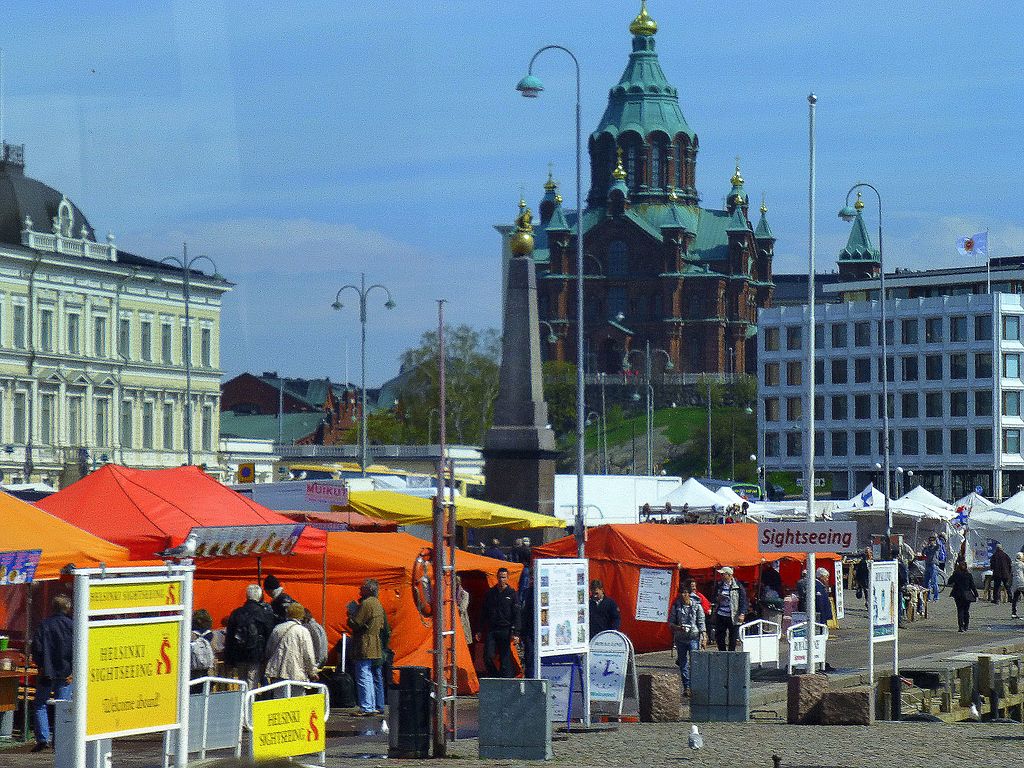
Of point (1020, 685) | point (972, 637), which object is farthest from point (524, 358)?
point (1020, 685)

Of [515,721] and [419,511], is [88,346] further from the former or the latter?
Result: [515,721]

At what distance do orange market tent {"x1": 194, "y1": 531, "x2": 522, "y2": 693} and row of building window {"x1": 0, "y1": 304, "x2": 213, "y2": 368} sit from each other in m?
66.4

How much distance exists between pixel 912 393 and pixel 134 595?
108619 mm

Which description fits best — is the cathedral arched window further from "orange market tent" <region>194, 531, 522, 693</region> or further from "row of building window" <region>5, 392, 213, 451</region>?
"orange market tent" <region>194, 531, 522, 693</region>

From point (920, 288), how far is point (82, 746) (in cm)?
11385

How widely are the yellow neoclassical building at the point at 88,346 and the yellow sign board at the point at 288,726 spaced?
72317 mm

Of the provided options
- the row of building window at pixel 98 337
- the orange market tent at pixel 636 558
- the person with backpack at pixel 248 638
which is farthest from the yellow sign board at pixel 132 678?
the row of building window at pixel 98 337

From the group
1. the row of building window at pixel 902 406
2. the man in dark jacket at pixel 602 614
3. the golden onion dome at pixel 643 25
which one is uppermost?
the golden onion dome at pixel 643 25

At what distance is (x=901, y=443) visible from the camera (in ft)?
390

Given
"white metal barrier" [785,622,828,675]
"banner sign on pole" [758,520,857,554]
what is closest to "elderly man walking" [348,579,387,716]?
"banner sign on pole" [758,520,857,554]

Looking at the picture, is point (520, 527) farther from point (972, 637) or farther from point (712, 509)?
point (712, 509)

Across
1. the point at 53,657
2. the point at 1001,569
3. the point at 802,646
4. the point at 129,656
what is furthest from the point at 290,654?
the point at 1001,569

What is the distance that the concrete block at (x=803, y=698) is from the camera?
72.0ft

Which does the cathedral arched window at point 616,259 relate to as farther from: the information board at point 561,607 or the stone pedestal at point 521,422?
the information board at point 561,607
